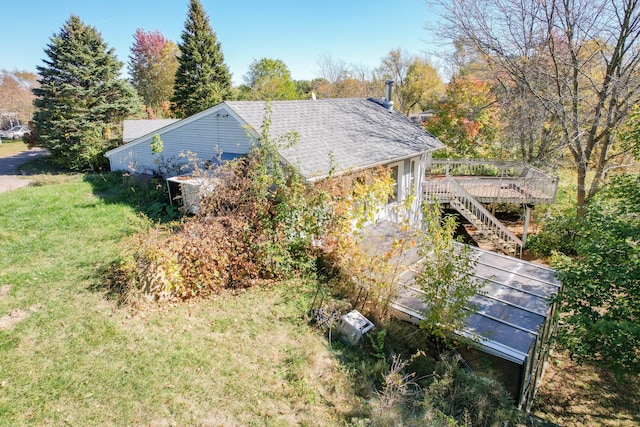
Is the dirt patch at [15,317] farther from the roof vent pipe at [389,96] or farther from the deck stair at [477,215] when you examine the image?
the roof vent pipe at [389,96]

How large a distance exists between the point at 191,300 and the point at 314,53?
47177 millimetres

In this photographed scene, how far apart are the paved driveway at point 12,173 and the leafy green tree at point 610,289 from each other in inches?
792

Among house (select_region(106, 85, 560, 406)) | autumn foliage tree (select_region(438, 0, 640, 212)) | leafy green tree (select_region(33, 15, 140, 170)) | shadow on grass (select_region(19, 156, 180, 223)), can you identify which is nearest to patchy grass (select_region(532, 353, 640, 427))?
house (select_region(106, 85, 560, 406))

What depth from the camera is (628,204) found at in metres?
6.46

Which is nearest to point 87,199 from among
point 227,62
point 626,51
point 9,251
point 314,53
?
point 9,251

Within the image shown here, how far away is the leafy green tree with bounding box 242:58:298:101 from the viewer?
40.9 metres

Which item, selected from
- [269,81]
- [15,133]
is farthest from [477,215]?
[15,133]

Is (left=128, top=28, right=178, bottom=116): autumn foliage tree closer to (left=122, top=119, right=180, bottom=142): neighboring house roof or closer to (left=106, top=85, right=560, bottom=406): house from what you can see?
(left=122, top=119, right=180, bottom=142): neighboring house roof

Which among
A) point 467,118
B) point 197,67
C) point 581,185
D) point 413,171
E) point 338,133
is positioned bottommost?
point 581,185

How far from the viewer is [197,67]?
3134cm

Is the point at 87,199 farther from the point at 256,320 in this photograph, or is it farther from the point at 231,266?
the point at 256,320

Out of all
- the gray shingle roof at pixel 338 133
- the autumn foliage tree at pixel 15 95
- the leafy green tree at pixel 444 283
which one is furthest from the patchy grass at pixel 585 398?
the autumn foliage tree at pixel 15 95

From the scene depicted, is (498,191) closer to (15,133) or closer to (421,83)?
(421,83)

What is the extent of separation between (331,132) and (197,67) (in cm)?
2479
